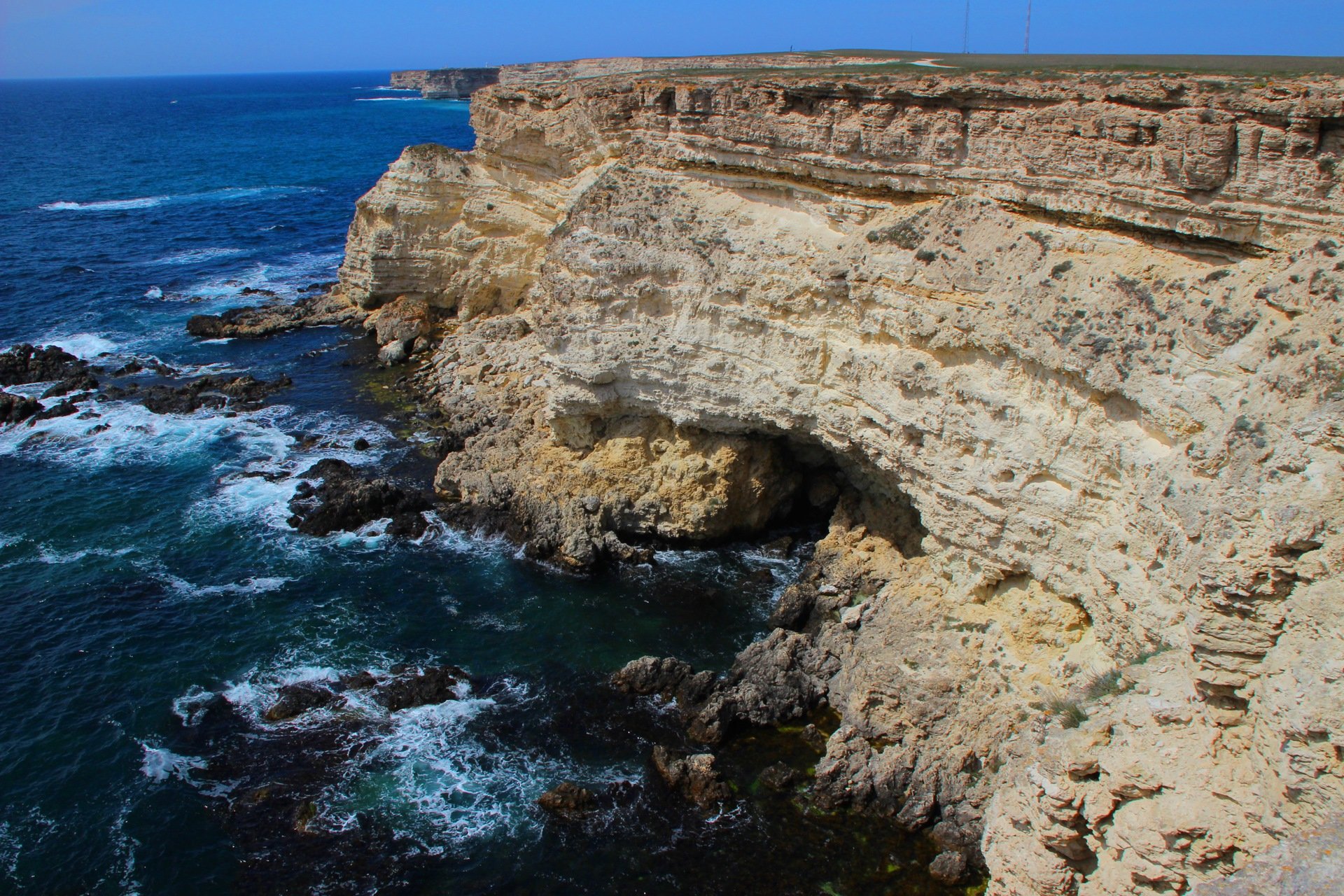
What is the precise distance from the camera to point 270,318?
45969 mm

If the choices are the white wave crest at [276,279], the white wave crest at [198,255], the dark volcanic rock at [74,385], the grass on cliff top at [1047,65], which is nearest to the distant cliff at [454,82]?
the white wave crest at [198,255]

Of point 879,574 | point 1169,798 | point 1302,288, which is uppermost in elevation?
point 1302,288

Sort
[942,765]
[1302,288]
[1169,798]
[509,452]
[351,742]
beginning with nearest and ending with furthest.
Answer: [1169,798] → [1302,288] → [942,765] → [351,742] → [509,452]

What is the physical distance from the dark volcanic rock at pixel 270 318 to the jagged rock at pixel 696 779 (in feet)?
109

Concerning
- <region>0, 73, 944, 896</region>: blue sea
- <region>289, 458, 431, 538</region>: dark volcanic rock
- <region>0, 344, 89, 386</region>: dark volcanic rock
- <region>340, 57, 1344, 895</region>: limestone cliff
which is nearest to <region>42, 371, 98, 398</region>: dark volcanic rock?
<region>0, 344, 89, 386</region>: dark volcanic rock

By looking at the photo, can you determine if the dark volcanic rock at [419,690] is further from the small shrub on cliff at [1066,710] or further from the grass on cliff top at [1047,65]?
the grass on cliff top at [1047,65]

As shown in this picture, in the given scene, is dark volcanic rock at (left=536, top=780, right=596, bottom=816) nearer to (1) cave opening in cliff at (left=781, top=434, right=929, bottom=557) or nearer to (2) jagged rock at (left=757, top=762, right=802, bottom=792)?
(2) jagged rock at (left=757, top=762, right=802, bottom=792)

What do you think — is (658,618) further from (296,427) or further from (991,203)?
(296,427)

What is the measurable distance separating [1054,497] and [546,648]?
1240 cm

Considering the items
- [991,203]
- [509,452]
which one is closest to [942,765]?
[991,203]

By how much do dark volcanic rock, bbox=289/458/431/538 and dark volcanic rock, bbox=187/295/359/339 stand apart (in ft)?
59.1

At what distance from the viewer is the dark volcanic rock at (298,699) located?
20.7 m

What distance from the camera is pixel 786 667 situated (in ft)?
69.2

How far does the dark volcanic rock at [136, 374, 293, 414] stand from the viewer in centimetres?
3712
